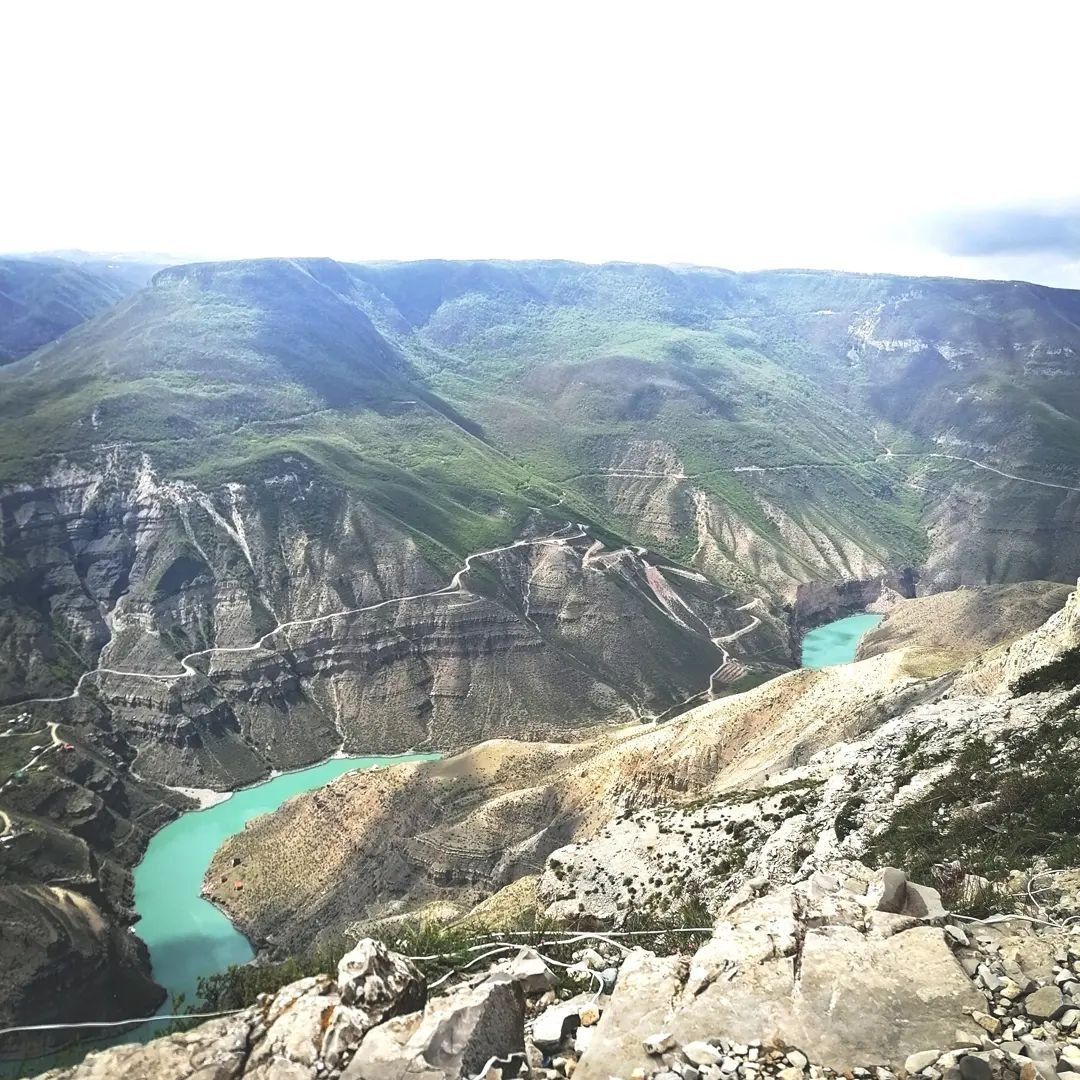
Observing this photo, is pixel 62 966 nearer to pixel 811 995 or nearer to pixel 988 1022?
pixel 811 995

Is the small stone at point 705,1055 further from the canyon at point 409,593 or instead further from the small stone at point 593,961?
the canyon at point 409,593

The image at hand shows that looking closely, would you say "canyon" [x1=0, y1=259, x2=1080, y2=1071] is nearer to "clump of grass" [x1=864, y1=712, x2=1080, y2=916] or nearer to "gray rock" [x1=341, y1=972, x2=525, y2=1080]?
"clump of grass" [x1=864, y1=712, x2=1080, y2=916]

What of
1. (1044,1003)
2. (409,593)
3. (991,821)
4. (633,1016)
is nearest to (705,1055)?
(633,1016)

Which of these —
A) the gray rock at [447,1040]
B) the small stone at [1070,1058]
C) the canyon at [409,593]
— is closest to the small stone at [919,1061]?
the small stone at [1070,1058]

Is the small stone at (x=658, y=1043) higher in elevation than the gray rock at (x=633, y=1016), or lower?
higher

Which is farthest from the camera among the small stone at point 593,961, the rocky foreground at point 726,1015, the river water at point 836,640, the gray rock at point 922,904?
the river water at point 836,640
